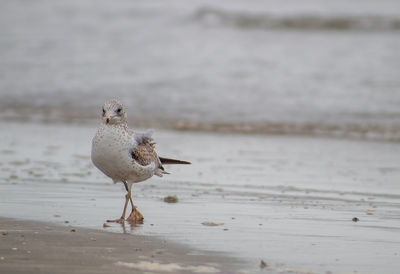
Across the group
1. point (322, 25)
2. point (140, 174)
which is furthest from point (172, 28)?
point (140, 174)

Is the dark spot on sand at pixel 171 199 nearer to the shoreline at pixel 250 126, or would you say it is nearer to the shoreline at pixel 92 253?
the shoreline at pixel 92 253

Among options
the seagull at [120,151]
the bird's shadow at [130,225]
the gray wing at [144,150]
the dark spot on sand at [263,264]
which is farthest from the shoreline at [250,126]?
the dark spot on sand at [263,264]

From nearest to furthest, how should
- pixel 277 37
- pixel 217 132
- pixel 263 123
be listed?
pixel 217 132, pixel 263 123, pixel 277 37

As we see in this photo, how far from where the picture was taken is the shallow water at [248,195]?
514 cm

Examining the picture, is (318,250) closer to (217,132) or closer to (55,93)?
(217,132)

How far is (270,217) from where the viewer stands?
619cm

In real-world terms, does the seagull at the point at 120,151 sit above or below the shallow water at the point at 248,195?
above

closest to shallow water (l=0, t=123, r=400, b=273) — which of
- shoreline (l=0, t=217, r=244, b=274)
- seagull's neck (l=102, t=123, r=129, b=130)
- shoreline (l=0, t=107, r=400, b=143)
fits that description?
shoreline (l=0, t=217, r=244, b=274)

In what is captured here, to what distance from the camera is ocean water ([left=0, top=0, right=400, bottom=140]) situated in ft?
45.2

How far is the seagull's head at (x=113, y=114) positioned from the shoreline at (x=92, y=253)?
987 millimetres

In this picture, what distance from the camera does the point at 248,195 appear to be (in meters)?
7.25

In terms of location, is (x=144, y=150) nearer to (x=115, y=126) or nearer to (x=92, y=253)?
(x=115, y=126)

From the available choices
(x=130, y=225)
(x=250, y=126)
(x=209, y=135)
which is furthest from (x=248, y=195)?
(x=250, y=126)

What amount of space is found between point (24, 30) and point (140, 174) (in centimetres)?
1823
